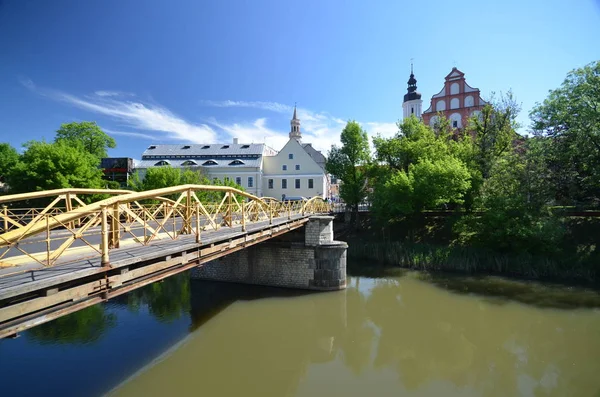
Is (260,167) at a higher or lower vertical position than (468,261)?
higher

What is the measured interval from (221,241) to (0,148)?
38.7m

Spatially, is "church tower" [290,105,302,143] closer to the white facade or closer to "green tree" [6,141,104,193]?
the white facade

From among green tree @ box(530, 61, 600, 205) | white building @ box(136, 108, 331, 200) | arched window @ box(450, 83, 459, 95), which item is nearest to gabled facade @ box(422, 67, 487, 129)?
arched window @ box(450, 83, 459, 95)

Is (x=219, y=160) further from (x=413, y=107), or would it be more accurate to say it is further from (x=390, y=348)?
(x=390, y=348)

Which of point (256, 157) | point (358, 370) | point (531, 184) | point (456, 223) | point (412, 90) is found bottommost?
point (358, 370)

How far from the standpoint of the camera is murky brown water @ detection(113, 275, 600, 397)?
8.02 meters

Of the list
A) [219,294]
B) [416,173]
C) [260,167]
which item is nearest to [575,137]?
[416,173]

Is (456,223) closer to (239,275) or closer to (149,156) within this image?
(239,275)

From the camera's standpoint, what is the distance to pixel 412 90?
166 ft

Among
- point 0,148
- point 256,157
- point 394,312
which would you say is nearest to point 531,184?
point 394,312

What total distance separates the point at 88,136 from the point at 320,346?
39490mm

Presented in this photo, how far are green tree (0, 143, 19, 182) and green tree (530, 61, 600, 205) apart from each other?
1622 inches

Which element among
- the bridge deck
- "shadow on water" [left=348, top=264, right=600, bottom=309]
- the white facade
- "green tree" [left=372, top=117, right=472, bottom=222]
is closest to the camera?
the bridge deck

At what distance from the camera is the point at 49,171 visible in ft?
75.6
